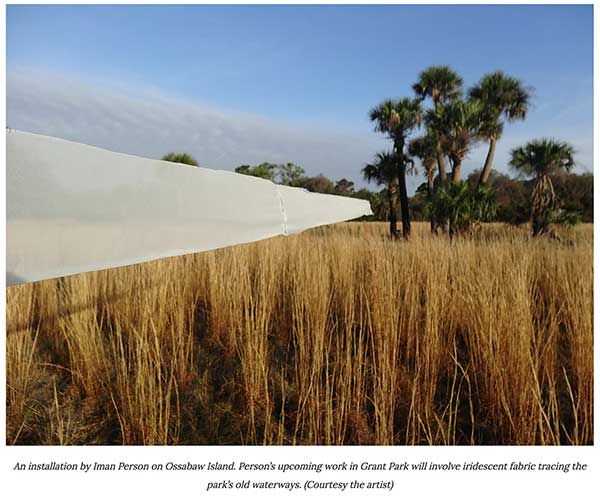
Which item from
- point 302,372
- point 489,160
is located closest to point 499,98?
point 489,160

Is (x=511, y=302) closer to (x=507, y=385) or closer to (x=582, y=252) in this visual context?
(x=507, y=385)

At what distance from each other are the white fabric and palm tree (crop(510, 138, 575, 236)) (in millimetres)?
11286

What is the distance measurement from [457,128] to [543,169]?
320cm

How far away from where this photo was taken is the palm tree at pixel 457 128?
41.2 ft

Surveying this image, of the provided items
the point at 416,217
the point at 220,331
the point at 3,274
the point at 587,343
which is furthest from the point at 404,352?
the point at 416,217

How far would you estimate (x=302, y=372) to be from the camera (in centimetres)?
182

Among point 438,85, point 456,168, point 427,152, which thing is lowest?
point 456,168

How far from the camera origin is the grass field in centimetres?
158

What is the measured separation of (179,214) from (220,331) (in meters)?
1.56

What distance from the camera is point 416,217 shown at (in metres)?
27.3

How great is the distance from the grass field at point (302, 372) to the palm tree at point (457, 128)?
37.2ft

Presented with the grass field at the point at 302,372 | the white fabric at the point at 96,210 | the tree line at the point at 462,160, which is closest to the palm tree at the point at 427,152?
the tree line at the point at 462,160

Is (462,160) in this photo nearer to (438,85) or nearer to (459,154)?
(459,154)

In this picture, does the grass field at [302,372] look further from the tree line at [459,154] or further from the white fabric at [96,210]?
the tree line at [459,154]
